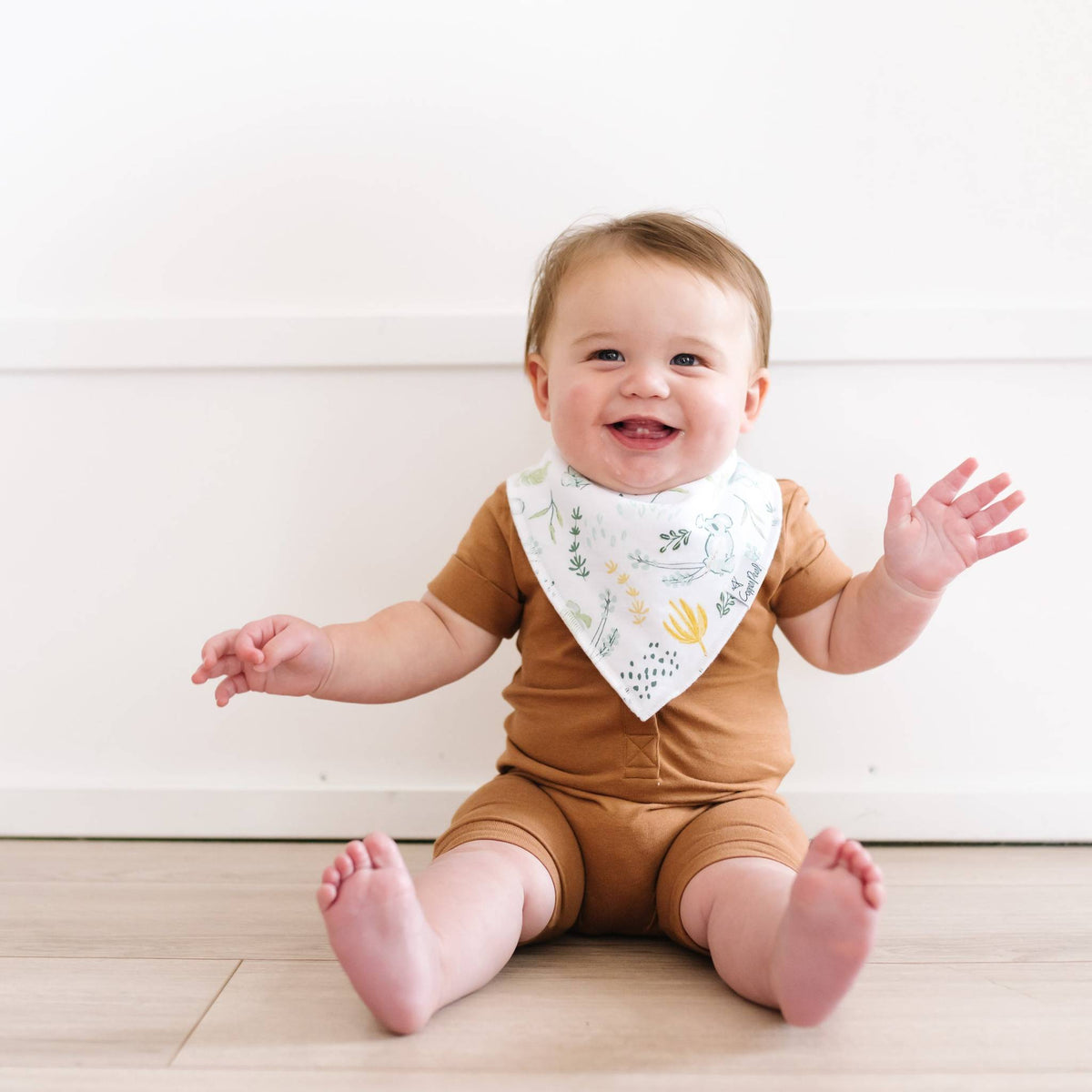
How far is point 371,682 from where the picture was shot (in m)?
0.94

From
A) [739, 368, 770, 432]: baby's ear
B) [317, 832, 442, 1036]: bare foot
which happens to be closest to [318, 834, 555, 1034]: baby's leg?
[317, 832, 442, 1036]: bare foot

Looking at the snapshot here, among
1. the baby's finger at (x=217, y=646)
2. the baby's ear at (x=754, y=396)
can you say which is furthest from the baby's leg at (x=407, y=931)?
the baby's ear at (x=754, y=396)

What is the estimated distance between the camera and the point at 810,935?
648 millimetres

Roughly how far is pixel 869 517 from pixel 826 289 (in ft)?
0.81

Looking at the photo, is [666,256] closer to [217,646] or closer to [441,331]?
[441,331]

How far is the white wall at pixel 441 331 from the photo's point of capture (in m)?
1.12

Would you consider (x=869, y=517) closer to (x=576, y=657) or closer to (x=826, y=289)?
(x=826, y=289)

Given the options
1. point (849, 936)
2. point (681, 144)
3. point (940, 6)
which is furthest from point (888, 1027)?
point (940, 6)

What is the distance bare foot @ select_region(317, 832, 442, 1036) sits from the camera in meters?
0.66

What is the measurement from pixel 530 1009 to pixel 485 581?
15.7 inches

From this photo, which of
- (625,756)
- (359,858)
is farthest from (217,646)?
(625,756)

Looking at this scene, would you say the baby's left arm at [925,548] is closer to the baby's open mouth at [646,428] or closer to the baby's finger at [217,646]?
the baby's open mouth at [646,428]

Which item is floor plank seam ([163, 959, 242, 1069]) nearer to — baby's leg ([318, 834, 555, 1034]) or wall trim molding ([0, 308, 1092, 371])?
baby's leg ([318, 834, 555, 1034])

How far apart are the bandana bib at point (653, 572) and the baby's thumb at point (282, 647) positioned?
23 centimetres
